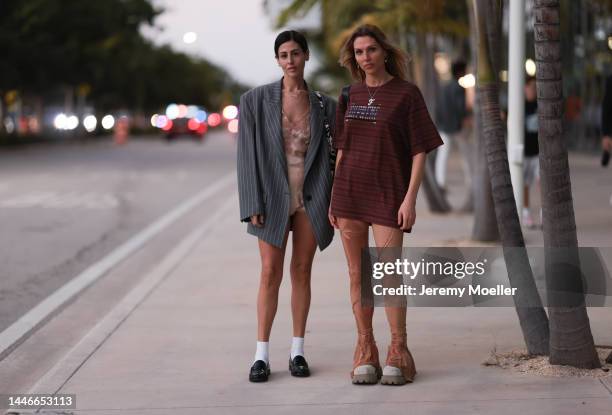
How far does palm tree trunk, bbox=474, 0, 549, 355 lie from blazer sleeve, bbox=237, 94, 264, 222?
56.3 inches

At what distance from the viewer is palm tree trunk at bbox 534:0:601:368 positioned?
6.46 meters

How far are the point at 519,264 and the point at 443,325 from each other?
1285 mm

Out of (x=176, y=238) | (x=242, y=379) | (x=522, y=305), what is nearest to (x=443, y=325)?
(x=522, y=305)

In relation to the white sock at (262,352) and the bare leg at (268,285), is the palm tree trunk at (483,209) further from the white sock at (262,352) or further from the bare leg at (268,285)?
the white sock at (262,352)

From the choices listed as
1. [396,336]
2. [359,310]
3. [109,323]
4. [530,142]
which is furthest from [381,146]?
[530,142]

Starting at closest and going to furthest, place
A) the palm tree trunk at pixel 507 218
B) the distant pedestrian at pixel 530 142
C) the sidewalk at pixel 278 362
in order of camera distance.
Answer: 1. the sidewalk at pixel 278 362
2. the palm tree trunk at pixel 507 218
3. the distant pedestrian at pixel 530 142

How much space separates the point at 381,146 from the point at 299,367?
128 cm

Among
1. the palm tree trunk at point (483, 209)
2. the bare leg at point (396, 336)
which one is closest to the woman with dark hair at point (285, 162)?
the bare leg at point (396, 336)

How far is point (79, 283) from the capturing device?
11.0 meters

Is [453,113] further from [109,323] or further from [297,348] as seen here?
[297,348]

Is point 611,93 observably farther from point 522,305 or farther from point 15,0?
point 15,0

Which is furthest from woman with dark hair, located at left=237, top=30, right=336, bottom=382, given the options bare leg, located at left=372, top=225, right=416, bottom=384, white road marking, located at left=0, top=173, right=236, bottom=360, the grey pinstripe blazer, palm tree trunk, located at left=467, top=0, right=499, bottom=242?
palm tree trunk, located at left=467, top=0, right=499, bottom=242

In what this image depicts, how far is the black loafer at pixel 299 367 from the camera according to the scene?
6.54 m

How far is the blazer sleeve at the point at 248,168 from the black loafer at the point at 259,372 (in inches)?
30.2
